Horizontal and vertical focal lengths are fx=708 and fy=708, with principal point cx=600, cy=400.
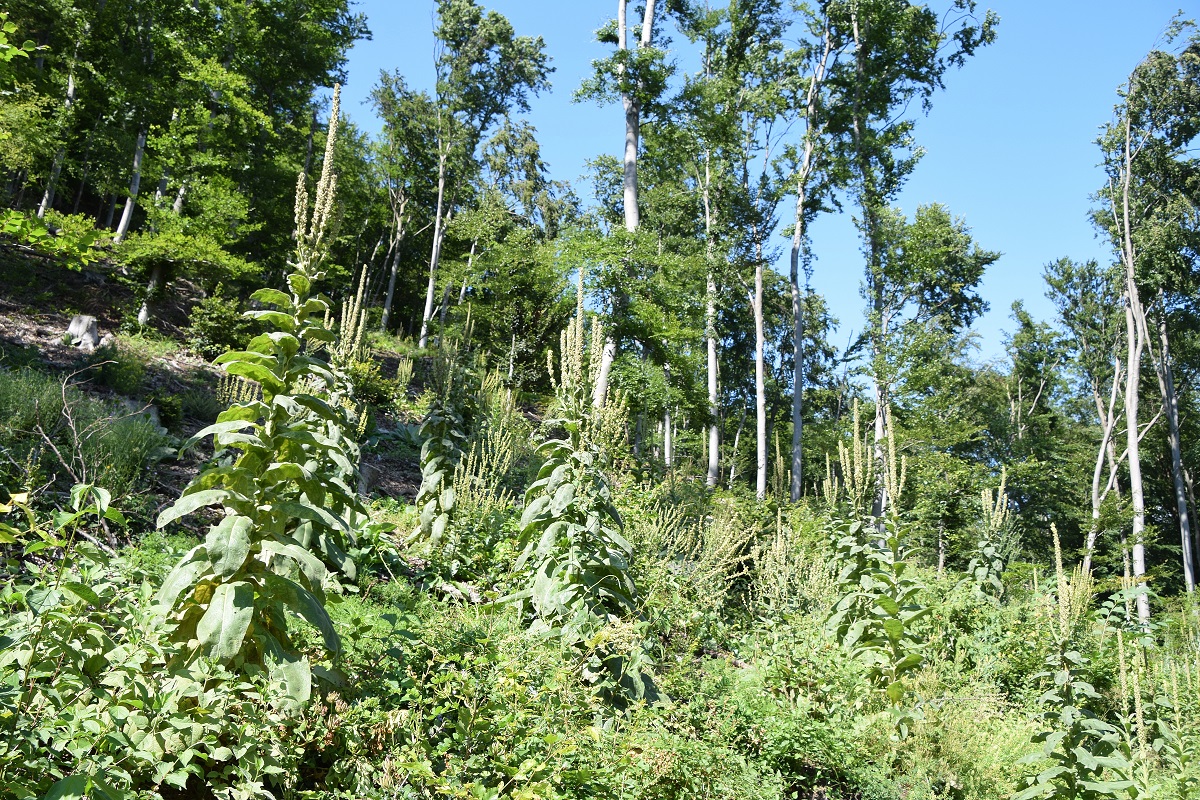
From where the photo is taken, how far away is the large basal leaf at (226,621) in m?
2.66

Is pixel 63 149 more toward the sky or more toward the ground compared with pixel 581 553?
more toward the sky

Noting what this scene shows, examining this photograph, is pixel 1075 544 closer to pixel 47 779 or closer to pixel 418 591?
pixel 418 591

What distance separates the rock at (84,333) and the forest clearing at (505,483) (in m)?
0.09

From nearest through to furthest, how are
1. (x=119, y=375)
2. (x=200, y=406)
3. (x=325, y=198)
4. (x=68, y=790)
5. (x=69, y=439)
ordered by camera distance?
(x=68, y=790) → (x=325, y=198) → (x=69, y=439) → (x=119, y=375) → (x=200, y=406)

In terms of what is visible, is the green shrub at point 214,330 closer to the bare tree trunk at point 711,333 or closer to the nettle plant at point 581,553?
the bare tree trunk at point 711,333

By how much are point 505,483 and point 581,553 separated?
4.75 m

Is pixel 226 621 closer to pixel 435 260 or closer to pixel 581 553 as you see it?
pixel 581 553

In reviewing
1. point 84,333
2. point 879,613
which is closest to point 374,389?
point 84,333

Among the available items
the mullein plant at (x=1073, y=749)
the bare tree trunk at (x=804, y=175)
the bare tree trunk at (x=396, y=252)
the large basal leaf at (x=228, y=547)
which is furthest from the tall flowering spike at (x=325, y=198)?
the bare tree trunk at (x=396, y=252)

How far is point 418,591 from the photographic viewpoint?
5.48m

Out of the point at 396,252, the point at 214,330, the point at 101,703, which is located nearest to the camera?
the point at 101,703

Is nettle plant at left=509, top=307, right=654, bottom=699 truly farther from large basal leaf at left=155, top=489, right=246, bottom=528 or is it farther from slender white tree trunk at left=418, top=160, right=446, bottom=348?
slender white tree trunk at left=418, top=160, right=446, bottom=348

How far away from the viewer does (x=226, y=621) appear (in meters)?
2.69

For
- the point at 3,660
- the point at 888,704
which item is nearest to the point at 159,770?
the point at 3,660
